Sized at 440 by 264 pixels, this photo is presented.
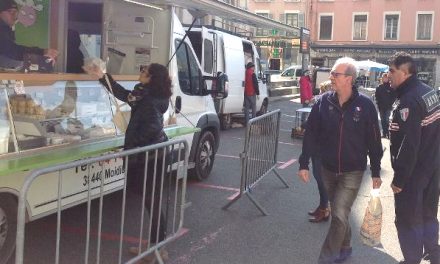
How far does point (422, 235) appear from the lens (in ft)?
14.1

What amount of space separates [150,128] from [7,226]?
4.69ft

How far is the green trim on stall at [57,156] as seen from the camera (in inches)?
154

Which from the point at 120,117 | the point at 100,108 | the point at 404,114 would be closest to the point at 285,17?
the point at 120,117

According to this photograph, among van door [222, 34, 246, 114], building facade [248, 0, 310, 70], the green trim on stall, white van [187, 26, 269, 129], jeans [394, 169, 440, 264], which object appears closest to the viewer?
the green trim on stall

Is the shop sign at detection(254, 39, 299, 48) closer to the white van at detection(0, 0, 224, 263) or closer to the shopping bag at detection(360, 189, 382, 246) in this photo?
the white van at detection(0, 0, 224, 263)

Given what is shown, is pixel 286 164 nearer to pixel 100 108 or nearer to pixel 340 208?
pixel 100 108

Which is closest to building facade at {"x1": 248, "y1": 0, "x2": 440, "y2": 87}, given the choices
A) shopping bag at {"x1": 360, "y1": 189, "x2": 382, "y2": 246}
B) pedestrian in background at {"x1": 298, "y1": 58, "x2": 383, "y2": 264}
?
pedestrian in background at {"x1": 298, "y1": 58, "x2": 383, "y2": 264}

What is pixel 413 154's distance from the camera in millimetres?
3967

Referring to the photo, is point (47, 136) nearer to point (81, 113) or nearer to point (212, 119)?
point (81, 113)

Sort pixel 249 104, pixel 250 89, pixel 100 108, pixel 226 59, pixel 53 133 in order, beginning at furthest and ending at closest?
1. pixel 249 104
2. pixel 250 89
3. pixel 226 59
4. pixel 100 108
5. pixel 53 133

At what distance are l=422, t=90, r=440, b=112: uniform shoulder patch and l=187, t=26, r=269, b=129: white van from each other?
7603mm

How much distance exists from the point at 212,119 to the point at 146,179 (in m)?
3.68

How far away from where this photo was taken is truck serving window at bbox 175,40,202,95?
279 inches

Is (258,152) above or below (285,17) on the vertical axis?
below
